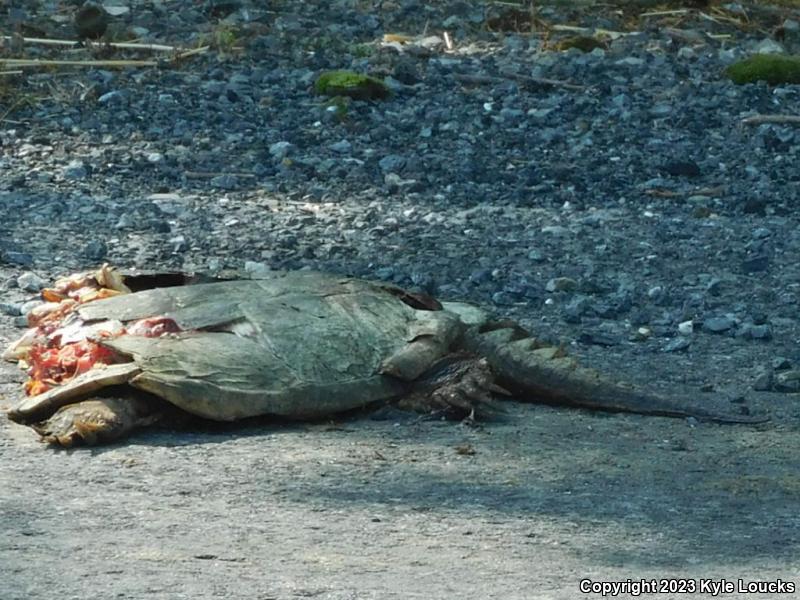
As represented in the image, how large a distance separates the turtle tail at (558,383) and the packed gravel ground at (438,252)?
0.06m

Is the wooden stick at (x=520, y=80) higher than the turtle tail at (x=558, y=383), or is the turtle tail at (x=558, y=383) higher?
the turtle tail at (x=558, y=383)

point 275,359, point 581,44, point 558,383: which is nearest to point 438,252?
point 558,383

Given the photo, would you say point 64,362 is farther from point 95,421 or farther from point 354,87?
point 354,87

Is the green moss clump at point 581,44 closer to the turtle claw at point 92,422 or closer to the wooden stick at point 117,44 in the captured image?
the wooden stick at point 117,44

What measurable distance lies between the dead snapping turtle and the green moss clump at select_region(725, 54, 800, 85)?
534 centimetres

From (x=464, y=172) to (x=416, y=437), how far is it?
3.70m

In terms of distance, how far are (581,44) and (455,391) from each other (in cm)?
651

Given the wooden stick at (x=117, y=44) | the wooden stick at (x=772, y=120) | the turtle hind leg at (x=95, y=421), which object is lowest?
the wooden stick at (x=772, y=120)

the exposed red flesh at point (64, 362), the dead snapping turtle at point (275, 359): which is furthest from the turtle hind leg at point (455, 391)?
the exposed red flesh at point (64, 362)

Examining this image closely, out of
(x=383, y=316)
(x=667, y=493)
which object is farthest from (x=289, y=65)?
(x=667, y=493)

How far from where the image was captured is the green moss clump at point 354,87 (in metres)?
9.57

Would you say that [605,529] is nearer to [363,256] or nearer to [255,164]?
[363,256]

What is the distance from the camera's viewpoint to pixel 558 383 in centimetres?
511

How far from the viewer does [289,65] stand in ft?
34.4
